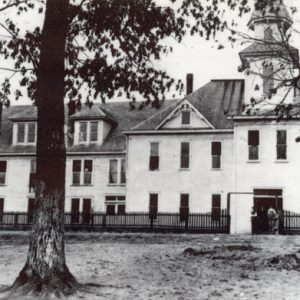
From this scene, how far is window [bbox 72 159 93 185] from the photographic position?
42250 mm

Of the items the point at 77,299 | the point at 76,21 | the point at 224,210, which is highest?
the point at 76,21

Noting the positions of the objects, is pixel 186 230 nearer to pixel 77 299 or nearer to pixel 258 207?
pixel 258 207

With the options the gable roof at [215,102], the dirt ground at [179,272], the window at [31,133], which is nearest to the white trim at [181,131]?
the gable roof at [215,102]

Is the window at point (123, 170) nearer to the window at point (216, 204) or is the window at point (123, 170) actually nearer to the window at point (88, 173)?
the window at point (88, 173)

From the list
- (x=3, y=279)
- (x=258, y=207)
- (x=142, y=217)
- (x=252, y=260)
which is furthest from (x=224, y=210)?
(x=3, y=279)

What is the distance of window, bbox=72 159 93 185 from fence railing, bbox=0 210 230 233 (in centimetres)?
548

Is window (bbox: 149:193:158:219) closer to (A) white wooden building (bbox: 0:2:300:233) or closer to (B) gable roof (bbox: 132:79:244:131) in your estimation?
(A) white wooden building (bbox: 0:2:300:233)

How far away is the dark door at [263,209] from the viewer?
31.8 metres

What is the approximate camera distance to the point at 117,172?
41781 mm

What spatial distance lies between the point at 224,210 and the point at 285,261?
20769 mm

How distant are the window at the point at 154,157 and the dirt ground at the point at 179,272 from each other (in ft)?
61.5

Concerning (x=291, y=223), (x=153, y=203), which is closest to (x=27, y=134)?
(x=153, y=203)

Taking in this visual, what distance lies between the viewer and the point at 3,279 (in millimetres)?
13430

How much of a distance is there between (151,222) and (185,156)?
6.74m
